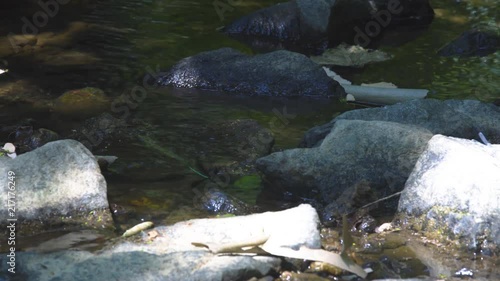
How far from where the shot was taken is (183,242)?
4059mm

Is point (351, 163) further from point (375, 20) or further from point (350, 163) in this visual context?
point (375, 20)

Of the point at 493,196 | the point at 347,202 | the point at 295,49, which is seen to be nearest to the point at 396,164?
the point at 347,202

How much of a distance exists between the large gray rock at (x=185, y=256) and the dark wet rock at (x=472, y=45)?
5.28m

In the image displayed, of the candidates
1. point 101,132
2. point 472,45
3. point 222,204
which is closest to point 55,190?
point 222,204

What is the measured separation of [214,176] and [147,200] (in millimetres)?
594

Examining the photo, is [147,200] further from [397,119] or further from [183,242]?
[397,119]

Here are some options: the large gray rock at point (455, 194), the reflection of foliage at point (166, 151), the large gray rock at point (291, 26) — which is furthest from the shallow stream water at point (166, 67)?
the large gray rock at point (455, 194)

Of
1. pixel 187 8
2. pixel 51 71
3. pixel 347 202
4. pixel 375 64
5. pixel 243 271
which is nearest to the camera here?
pixel 243 271

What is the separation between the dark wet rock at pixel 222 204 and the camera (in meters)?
4.81

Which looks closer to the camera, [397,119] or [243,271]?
[243,271]

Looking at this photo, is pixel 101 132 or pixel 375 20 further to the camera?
pixel 375 20

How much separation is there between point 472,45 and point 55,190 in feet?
19.6

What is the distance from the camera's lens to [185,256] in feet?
12.4

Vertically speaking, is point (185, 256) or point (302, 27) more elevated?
point (185, 256)
